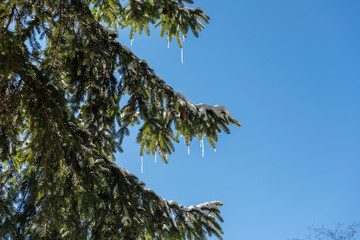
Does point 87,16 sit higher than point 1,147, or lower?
higher

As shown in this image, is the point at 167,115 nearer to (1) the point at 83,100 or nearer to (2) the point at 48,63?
(1) the point at 83,100

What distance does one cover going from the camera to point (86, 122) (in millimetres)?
4418

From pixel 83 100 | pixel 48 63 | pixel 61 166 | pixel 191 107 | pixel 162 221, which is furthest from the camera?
pixel 83 100

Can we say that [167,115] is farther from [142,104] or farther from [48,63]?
[48,63]

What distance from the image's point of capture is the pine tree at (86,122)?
257 centimetres

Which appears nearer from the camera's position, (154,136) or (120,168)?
(120,168)

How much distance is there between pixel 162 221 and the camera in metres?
3.45

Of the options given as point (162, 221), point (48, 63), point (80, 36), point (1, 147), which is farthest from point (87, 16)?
point (162, 221)

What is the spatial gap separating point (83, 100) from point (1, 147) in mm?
1897

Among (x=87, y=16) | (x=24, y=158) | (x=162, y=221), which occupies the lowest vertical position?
(x=162, y=221)

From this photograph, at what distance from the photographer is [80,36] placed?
386 centimetres

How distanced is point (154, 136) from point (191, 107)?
71 centimetres

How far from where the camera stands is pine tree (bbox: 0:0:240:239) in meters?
2.57

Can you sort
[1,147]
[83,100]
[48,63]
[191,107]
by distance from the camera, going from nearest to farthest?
[1,147] < [48,63] < [191,107] < [83,100]
